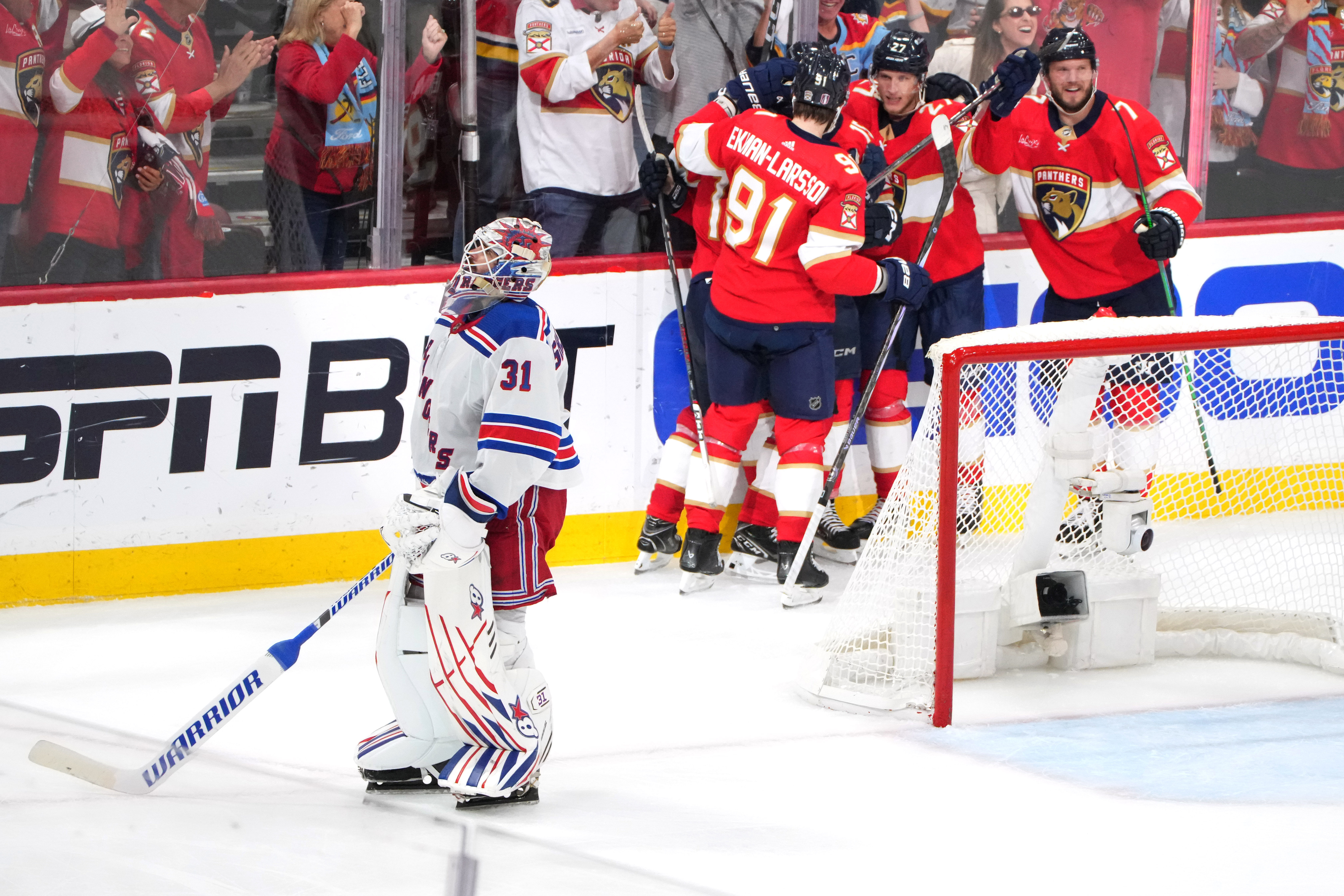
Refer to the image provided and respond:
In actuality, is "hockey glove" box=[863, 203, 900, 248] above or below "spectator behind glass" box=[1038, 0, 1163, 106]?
below

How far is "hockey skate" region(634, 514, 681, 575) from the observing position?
4.54m

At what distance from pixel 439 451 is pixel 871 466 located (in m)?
2.43

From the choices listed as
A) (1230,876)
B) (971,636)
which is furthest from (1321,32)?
(1230,876)

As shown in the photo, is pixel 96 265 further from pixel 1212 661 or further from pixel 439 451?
pixel 1212 661

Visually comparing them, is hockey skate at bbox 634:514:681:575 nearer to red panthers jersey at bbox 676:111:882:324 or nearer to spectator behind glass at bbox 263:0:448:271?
red panthers jersey at bbox 676:111:882:324

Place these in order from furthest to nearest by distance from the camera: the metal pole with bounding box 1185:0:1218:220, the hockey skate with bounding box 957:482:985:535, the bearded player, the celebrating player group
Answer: the metal pole with bounding box 1185:0:1218:220 < the bearded player < the celebrating player group < the hockey skate with bounding box 957:482:985:535

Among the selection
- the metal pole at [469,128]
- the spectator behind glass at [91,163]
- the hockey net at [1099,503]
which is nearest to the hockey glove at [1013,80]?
the hockey net at [1099,503]

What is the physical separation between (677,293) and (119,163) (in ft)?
5.48

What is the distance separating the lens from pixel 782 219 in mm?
4172

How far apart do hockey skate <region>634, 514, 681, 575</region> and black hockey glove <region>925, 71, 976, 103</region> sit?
5.19 ft

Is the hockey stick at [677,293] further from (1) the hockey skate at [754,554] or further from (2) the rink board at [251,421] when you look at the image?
A: (1) the hockey skate at [754,554]

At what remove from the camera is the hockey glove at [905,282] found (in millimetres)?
4371

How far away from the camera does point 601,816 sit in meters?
2.79

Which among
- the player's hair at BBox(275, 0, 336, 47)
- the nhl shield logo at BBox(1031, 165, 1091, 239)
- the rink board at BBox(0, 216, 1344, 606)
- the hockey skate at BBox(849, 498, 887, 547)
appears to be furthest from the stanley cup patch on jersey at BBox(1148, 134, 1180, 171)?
the player's hair at BBox(275, 0, 336, 47)
